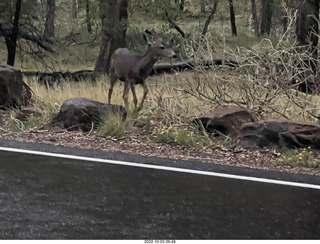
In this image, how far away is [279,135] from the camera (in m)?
7.80

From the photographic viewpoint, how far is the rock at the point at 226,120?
27.9 ft

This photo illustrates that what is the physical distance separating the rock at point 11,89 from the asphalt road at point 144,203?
3.75 meters

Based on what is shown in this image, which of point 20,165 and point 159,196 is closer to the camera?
point 159,196

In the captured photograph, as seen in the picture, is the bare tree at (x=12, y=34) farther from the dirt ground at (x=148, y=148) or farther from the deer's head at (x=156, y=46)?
the deer's head at (x=156, y=46)

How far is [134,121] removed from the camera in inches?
372

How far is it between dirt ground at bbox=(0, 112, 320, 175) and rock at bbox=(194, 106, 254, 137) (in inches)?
21.5

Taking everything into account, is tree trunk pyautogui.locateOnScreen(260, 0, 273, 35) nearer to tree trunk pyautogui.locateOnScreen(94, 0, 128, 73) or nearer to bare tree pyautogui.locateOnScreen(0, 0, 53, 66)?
tree trunk pyautogui.locateOnScreen(94, 0, 128, 73)

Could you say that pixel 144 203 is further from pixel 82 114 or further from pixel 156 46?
pixel 156 46

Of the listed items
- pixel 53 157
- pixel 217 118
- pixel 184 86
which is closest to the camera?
pixel 53 157

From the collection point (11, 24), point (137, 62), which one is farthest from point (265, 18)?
point (137, 62)

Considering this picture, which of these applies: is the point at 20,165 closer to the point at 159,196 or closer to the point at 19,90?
the point at 159,196

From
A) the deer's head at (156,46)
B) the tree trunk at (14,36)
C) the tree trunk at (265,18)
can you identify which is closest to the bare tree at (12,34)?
the tree trunk at (14,36)

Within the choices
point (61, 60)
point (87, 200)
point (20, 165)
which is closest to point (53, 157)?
point (20, 165)

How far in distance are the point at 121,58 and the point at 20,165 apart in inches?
137
